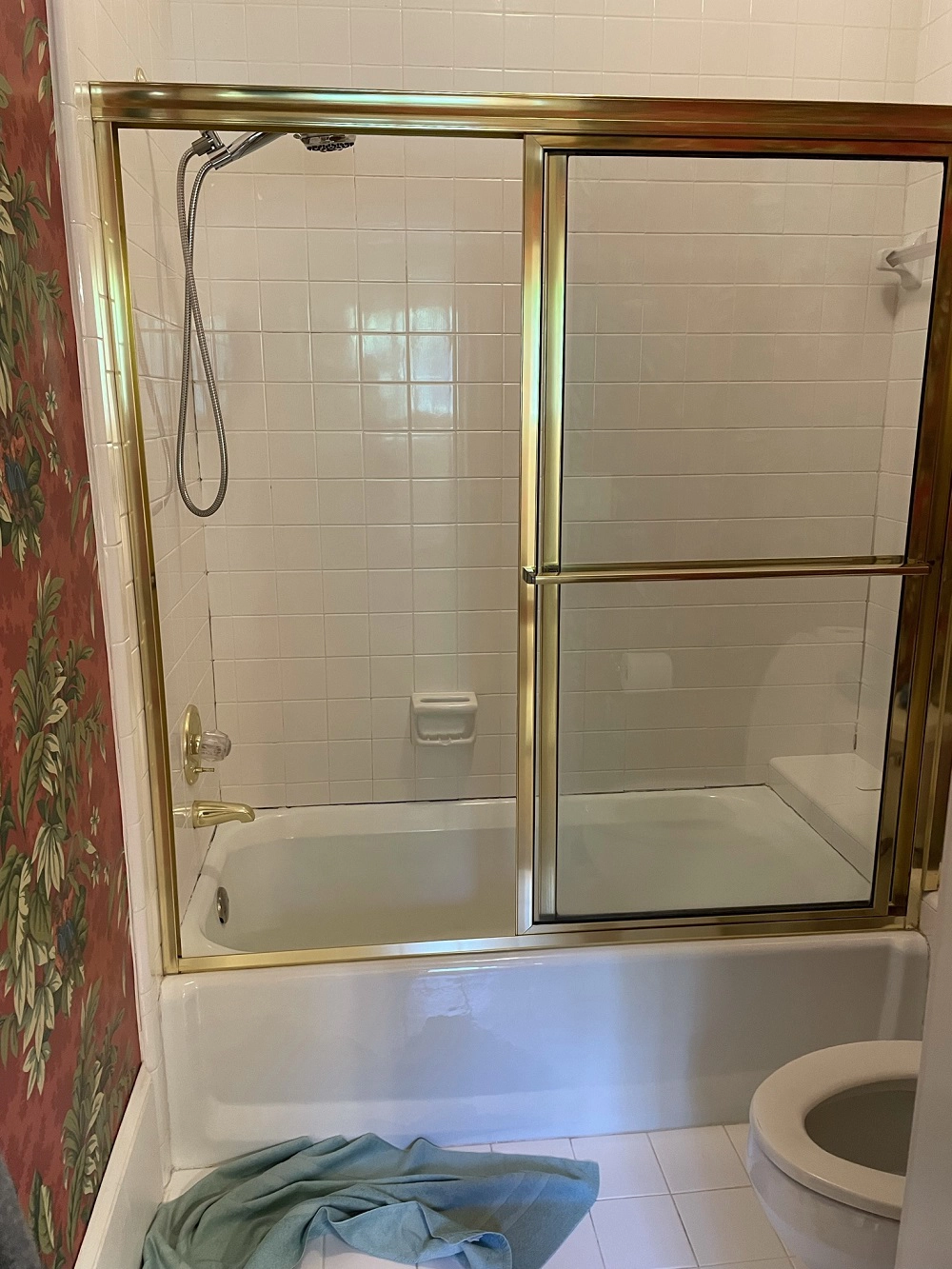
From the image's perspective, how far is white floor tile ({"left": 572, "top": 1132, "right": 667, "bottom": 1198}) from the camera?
1.74 m

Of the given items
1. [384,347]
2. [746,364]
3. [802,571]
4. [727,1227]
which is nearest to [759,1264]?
[727,1227]

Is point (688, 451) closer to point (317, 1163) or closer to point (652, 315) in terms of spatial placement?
point (652, 315)

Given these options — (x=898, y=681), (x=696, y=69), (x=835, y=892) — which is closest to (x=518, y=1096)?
(x=835, y=892)

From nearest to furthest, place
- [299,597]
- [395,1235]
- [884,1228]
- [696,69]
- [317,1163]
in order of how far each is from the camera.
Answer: [884,1228], [395,1235], [317,1163], [696,69], [299,597]

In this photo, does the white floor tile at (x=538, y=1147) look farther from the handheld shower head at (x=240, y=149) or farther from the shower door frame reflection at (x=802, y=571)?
the handheld shower head at (x=240, y=149)

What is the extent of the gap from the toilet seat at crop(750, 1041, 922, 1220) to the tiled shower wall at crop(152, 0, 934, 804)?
1183 mm

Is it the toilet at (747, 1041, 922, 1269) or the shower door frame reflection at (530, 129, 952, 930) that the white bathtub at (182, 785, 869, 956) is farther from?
the toilet at (747, 1041, 922, 1269)

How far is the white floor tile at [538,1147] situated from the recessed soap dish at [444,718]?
0.94 m

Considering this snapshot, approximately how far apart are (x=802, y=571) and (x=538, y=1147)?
47.9 inches

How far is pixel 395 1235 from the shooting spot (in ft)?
5.24

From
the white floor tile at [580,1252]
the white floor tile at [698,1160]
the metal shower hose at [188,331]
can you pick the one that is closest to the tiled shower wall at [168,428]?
the metal shower hose at [188,331]

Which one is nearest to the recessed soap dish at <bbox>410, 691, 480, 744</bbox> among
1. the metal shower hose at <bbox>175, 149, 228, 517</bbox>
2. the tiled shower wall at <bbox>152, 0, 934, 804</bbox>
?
the tiled shower wall at <bbox>152, 0, 934, 804</bbox>

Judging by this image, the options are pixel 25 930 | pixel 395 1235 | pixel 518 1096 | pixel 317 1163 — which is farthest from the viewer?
pixel 518 1096

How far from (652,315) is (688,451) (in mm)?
266
